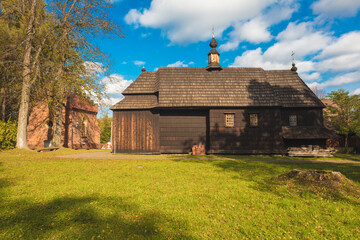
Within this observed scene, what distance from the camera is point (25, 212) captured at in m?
3.82

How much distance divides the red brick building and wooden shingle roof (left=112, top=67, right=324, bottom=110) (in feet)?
29.3

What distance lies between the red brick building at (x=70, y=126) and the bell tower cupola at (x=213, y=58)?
50.4 ft

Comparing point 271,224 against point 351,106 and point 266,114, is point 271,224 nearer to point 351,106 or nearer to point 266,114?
point 266,114

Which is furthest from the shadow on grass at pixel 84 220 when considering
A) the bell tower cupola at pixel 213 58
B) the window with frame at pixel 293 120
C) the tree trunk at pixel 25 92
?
the window with frame at pixel 293 120

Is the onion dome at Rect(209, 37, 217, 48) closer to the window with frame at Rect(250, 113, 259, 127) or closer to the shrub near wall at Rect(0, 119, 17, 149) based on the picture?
the window with frame at Rect(250, 113, 259, 127)

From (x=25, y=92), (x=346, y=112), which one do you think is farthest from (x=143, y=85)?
(x=346, y=112)

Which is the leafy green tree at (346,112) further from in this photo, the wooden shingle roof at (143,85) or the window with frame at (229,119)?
the wooden shingle roof at (143,85)

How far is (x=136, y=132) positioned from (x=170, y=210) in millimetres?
13305

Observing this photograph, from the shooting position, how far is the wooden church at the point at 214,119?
Result: 16516mm

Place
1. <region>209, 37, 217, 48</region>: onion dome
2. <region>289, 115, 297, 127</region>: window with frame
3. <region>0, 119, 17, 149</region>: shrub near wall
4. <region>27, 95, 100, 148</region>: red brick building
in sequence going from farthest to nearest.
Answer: <region>27, 95, 100, 148</region>: red brick building → <region>209, 37, 217, 48</region>: onion dome → <region>289, 115, 297, 127</region>: window with frame → <region>0, 119, 17, 149</region>: shrub near wall

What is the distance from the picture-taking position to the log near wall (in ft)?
54.4

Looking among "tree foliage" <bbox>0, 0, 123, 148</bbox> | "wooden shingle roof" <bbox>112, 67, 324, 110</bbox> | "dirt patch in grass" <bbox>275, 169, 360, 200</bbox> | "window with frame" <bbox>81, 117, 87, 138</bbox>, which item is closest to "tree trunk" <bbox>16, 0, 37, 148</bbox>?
"tree foliage" <bbox>0, 0, 123, 148</bbox>

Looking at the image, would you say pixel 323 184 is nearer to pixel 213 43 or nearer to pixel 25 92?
pixel 213 43

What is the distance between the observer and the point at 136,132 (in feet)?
54.9
